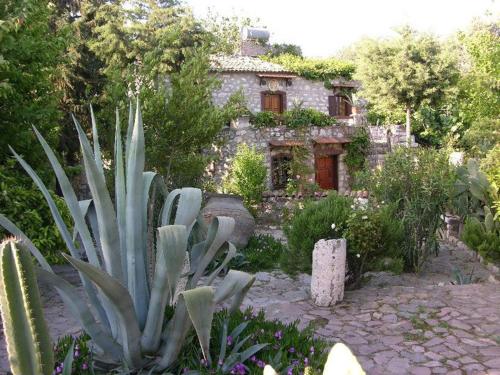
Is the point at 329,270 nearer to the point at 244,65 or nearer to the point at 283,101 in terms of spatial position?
the point at 244,65

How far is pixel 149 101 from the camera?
25.8ft

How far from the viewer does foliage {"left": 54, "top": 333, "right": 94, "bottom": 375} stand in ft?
8.67

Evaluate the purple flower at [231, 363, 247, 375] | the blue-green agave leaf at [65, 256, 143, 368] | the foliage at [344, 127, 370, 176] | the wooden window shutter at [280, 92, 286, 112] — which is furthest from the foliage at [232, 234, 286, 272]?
the wooden window shutter at [280, 92, 286, 112]

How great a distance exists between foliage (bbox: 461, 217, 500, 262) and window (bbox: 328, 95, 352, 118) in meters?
12.9

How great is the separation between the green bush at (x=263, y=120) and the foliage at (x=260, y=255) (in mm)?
7155

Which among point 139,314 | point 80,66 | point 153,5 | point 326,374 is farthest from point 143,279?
point 153,5

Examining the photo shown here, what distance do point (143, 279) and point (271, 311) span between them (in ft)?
6.73

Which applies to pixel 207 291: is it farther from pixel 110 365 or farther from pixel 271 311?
pixel 271 311

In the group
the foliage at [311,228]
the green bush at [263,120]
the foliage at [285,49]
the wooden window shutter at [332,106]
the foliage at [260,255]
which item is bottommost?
the foliage at [260,255]

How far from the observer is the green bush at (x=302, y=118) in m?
15.5

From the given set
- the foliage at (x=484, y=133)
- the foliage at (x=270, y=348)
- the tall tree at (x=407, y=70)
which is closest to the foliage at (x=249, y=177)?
the foliage at (x=484, y=133)

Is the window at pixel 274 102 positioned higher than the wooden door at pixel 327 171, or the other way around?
the window at pixel 274 102

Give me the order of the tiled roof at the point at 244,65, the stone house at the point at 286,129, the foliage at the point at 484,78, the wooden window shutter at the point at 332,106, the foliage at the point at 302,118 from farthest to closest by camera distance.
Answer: the wooden window shutter at the point at 332,106 → the tiled roof at the point at 244,65 → the foliage at the point at 302,118 → the stone house at the point at 286,129 → the foliage at the point at 484,78

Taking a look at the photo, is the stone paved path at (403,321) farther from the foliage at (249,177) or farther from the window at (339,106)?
the window at (339,106)
